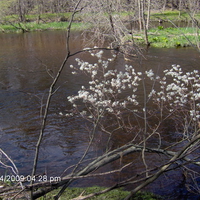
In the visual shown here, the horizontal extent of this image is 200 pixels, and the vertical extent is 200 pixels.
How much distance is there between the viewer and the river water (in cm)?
591

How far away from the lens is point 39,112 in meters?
8.61

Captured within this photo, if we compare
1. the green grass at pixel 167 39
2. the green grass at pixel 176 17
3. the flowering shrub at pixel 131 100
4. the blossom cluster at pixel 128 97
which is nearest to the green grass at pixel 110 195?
the flowering shrub at pixel 131 100

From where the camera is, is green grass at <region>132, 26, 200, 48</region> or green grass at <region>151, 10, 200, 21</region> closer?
green grass at <region>151, 10, 200, 21</region>

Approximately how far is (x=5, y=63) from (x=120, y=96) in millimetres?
7914

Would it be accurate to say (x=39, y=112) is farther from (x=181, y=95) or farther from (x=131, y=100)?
A: (x=181, y=95)

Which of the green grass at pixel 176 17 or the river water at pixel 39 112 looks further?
the river water at pixel 39 112

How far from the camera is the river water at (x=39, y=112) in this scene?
233 inches

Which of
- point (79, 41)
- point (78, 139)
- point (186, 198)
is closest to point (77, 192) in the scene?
point (186, 198)

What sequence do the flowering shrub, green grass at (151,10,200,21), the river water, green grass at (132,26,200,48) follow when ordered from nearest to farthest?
green grass at (151,10,200,21) < the river water < the flowering shrub < green grass at (132,26,200,48)

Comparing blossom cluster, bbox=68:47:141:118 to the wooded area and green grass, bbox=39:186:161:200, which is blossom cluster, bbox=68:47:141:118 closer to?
the wooded area

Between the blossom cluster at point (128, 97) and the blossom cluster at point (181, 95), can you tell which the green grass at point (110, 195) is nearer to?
the blossom cluster at point (128, 97)

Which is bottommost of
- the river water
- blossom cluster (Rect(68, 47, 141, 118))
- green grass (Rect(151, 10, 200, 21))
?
the river water

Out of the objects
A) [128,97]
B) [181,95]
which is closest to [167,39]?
[128,97]

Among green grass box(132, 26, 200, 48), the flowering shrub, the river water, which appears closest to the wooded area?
the flowering shrub
